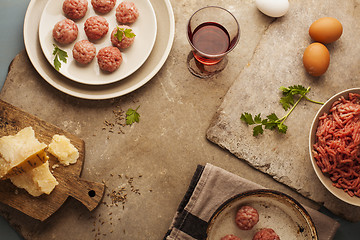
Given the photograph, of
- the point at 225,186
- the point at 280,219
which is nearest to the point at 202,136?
the point at 225,186

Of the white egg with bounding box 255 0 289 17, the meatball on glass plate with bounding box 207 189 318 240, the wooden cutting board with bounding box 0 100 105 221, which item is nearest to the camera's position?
the meatball on glass plate with bounding box 207 189 318 240

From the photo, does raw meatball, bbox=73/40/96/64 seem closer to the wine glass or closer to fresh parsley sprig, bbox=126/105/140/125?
fresh parsley sprig, bbox=126/105/140/125

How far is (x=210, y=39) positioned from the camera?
73.4 inches

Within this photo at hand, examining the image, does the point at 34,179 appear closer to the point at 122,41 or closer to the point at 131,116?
the point at 131,116

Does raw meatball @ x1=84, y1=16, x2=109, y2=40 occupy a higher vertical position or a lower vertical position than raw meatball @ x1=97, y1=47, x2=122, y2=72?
higher

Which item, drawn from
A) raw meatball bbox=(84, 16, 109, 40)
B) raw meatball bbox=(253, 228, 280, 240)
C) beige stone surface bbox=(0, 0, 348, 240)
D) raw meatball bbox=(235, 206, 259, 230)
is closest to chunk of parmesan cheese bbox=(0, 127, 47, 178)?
beige stone surface bbox=(0, 0, 348, 240)

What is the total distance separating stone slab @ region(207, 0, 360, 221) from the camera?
6.20 ft

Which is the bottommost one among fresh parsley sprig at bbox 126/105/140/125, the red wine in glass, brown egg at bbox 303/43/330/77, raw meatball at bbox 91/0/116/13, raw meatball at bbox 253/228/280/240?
raw meatball at bbox 253/228/280/240

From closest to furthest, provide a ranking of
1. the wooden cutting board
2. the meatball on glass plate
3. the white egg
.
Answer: the meatball on glass plate, the wooden cutting board, the white egg

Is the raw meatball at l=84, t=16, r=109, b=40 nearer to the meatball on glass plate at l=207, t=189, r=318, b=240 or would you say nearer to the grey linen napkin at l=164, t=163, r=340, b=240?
the grey linen napkin at l=164, t=163, r=340, b=240

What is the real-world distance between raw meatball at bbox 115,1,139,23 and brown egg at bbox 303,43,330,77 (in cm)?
103

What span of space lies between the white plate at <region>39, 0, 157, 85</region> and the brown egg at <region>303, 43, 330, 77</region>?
902 mm

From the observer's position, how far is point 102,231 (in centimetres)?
188

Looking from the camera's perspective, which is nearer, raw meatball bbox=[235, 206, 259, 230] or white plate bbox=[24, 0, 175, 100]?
raw meatball bbox=[235, 206, 259, 230]
